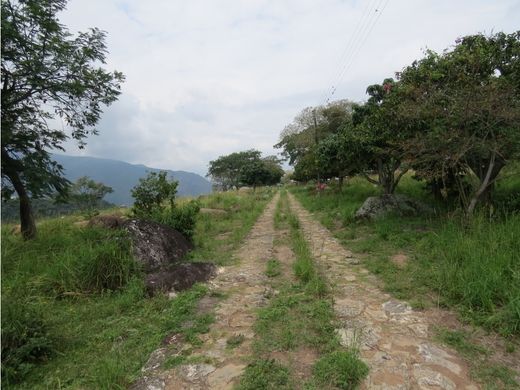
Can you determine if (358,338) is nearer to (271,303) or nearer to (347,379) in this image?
(347,379)

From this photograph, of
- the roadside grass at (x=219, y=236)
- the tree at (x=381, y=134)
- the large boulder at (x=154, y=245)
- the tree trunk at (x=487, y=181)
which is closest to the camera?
the large boulder at (x=154, y=245)

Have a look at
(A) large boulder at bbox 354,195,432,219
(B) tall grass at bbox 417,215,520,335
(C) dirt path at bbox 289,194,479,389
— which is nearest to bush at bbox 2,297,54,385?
(C) dirt path at bbox 289,194,479,389

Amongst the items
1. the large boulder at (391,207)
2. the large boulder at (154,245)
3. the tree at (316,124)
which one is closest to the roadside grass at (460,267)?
the large boulder at (391,207)

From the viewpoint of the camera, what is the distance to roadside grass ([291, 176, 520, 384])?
3.44 metres

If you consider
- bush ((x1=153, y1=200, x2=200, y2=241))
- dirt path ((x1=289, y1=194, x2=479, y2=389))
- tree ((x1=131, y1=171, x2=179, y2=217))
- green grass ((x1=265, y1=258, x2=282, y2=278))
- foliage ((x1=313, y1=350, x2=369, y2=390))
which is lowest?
dirt path ((x1=289, y1=194, x2=479, y2=389))

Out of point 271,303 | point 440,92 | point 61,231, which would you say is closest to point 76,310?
point 271,303

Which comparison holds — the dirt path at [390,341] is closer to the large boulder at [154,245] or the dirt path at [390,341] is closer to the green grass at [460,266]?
the green grass at [460,266]

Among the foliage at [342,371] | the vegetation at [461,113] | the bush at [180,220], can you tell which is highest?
the vegetation at [461,113]

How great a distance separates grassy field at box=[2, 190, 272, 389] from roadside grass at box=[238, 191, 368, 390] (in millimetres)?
824

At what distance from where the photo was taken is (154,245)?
603 cm

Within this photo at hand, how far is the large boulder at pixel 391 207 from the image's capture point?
9.98 m

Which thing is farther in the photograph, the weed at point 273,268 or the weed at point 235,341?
the weed at point 273,268

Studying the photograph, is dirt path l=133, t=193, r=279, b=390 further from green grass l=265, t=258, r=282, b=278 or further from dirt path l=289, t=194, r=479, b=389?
dirt path l=289, t=194, r=479, b=389

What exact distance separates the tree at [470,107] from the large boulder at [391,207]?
2151 millimetres
